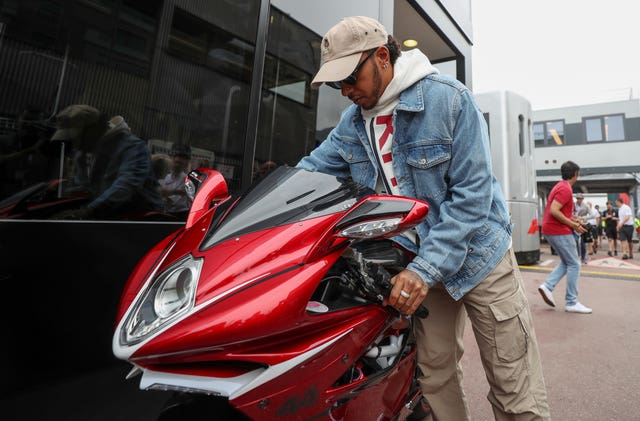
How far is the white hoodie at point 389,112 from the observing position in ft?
4.55

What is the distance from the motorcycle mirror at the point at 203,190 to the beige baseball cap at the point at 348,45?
533 mm

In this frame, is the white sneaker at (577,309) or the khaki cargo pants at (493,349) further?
the white sneaker at (577,309)

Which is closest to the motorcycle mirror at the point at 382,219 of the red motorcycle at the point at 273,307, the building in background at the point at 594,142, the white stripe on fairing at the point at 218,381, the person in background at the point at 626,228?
the red motorcycle at the point at 273,307

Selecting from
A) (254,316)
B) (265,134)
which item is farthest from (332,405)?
(265,134)

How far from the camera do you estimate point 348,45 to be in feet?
4.19

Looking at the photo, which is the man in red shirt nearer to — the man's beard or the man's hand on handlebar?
the man's beard

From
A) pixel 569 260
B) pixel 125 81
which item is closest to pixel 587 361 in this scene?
pixel 569 260

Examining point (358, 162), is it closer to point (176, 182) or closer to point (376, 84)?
point (376, 84)

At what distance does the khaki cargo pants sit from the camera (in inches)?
54.9

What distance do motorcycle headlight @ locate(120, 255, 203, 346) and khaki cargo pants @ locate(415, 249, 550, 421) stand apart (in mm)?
1022

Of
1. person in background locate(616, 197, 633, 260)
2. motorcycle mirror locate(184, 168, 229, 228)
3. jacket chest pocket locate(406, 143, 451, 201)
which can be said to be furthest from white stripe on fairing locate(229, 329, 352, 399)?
person in background locate(616, 197, 633, 260)

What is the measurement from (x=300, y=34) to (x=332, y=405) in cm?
248

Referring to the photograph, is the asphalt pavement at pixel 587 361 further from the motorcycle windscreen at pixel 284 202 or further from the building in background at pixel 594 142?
the building in background at pixel 594 142

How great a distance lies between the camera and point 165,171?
1991 millimetres
